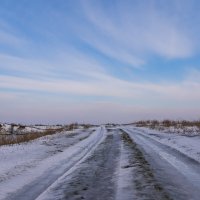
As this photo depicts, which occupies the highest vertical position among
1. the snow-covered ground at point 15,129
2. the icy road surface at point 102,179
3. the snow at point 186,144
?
the snow-covered ground at point 15,129

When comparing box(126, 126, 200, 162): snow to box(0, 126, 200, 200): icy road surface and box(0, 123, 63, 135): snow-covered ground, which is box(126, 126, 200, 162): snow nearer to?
box(0, 126, 200, 200): icy road surface

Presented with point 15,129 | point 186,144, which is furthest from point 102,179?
point 15,129

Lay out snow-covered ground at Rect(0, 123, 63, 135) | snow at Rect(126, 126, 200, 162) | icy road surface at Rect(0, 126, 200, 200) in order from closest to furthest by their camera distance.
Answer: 1. icy road surface at Rect(0, 126, 200, 200)
2. snow at Rect(126, 126, 200, 162)
3. snow-covered ground at Rect(0, 123, 63, 135)

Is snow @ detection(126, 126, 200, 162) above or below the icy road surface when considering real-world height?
above

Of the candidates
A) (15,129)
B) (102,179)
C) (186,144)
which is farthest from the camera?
(15,129)

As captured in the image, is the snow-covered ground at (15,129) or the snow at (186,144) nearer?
the snow at (186,144)

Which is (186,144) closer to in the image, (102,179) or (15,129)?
(102,179)

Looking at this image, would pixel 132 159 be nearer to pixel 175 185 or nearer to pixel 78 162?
pixel 78 162

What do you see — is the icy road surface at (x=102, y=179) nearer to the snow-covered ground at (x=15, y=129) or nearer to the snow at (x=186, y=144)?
the snow at (x=186, y=144)

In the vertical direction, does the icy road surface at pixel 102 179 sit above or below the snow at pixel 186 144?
below

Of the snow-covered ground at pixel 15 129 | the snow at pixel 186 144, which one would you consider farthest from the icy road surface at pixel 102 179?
the snow-covered ground at pixel 15 129

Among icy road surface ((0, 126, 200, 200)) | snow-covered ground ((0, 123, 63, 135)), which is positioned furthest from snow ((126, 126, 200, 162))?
snow-covered ground ((0, 123, 63, 135))

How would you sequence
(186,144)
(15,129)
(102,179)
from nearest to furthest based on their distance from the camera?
(102,179), (186,144), (15,129)

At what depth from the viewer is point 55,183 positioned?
9094mm
